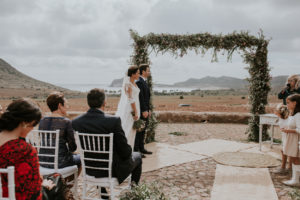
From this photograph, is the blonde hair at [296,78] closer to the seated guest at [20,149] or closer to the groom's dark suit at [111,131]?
the groom's dark suit at [111,131]

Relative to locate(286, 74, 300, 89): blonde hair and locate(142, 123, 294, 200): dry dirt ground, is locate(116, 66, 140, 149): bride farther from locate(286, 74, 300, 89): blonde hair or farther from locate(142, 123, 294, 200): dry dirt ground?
locate(286, 74, 300, 89): blonde hair

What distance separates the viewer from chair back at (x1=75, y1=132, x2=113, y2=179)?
115 inches

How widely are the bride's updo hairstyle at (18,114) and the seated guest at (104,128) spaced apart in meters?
0.95

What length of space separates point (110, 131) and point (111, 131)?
1 centimetres

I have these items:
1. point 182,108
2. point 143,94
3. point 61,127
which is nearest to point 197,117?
point 143,94

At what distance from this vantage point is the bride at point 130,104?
5.27 meters

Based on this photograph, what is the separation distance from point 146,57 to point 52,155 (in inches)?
196

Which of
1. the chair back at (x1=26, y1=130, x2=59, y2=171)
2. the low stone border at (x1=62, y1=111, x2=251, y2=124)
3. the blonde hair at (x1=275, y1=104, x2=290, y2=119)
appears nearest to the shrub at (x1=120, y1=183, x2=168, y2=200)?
the chair back at (x1=26, y1=130, x2=59, y2=171)

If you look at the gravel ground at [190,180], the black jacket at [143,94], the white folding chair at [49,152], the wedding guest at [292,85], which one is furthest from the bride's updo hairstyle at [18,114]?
the wedding guest at [292,85]

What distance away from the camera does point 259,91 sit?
7.84m

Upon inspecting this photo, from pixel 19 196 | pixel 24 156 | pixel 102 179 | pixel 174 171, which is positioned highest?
pixel 24 156

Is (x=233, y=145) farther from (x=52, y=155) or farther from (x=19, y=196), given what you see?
(x=19, y=196)

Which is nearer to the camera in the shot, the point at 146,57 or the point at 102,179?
the point at 102,179

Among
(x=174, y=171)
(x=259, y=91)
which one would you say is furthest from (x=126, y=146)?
(x=259, y=91)
